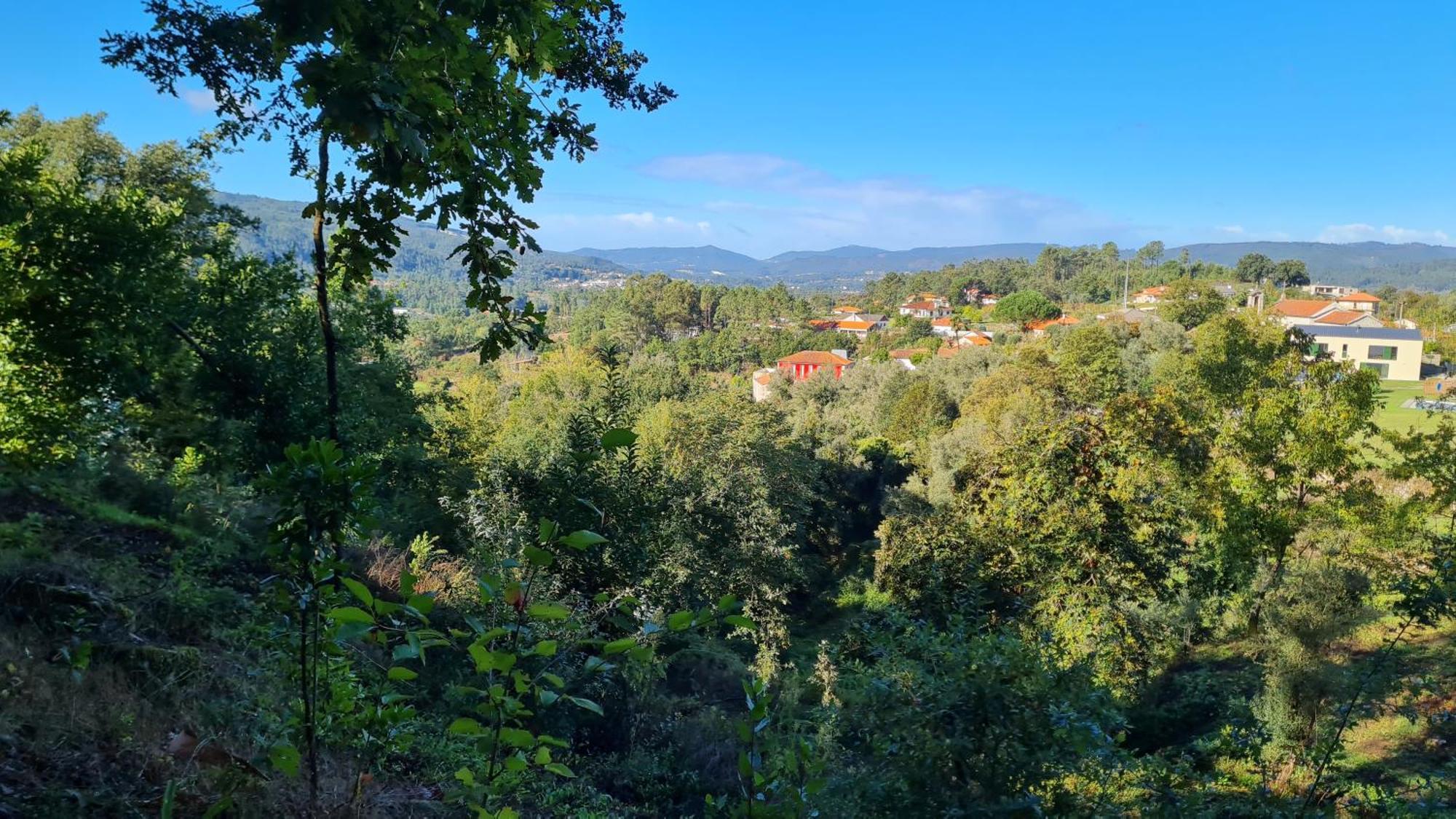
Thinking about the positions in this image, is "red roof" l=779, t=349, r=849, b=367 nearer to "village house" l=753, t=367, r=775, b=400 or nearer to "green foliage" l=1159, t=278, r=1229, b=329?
"village house" l=753, t=367, r=775, b=400

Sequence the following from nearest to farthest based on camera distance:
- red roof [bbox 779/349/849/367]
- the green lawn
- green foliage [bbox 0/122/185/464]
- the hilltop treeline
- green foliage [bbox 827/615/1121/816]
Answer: the hilltop treeline, green foliage [bbox 827/615/1121/816], green foliage [bbox 0/122/185/464], the green lawn, red roof [bbox 779/349/849/367]

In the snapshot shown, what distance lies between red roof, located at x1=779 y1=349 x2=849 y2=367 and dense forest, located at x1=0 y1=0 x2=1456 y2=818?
40739 mm

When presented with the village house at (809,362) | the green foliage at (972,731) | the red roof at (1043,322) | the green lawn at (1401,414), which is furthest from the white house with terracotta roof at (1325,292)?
the green foliage at (972,731)

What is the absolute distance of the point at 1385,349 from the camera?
4369 cm

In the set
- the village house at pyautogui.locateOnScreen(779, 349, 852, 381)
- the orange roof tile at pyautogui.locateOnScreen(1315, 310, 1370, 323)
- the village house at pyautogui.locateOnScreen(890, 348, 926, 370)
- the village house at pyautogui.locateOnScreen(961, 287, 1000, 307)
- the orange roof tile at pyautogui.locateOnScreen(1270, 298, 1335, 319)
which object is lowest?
the village house at pyautogui.locateOnScreen(779, 349, 852, 381)

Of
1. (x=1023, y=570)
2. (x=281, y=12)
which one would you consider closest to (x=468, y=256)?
(x=281, y=12)

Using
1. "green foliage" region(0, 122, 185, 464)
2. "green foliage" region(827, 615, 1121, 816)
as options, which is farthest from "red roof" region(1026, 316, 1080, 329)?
"green foliage" region(827, 615, 1121, 816)

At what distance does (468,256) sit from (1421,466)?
15.0m

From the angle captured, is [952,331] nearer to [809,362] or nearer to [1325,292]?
[809,362]

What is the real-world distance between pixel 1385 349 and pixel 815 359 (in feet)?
119

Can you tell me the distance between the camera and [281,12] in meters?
1.31

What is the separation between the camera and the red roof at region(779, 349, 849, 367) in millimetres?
A: 61750

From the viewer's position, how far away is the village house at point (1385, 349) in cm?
4288

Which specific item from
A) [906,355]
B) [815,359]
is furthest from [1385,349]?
[815,359]
